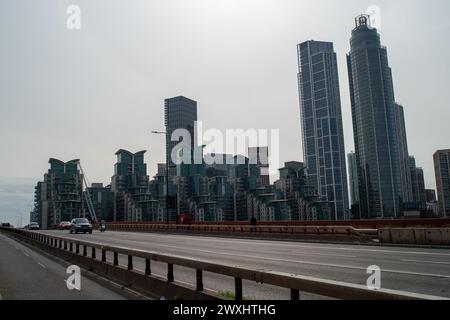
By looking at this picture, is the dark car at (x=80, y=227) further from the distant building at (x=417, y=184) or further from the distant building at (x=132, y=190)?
the distant building at (x=417, y=184)

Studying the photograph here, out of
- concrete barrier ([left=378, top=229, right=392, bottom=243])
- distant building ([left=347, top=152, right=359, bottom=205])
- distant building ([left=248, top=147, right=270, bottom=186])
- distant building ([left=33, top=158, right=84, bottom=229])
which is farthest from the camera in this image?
distant building ([left=347, top=152, right=359, bottom=205])

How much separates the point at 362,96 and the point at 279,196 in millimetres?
61964

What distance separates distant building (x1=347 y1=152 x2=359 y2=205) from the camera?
538 ft

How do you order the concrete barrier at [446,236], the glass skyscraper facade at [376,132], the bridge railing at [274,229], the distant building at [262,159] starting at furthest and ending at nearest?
the glass skyscraper facade at [376,132], the distant building at [262,159], the bridge railing at [274,229], the concrete barrier at [446,236]

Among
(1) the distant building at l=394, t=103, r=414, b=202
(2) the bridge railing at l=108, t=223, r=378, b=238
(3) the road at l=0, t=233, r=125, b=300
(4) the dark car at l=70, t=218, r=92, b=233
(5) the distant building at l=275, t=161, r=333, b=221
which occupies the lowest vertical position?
(3) the road at l=0, t=233, r=125, b=300

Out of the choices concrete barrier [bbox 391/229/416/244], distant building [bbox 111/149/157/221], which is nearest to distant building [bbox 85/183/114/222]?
distant building [bbox 111/149/157/221]

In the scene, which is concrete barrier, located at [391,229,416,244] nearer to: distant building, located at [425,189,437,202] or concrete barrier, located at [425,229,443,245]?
concrete barrier, located at [425,229,443,245]

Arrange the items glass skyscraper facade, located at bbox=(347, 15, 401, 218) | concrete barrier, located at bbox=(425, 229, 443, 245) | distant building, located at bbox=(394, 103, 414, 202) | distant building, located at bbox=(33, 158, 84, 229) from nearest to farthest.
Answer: concrete barrier, located at bbox=(425, 229, 443, 245)
distant building, located at bbox=(33, 158, 84, 229)
glass skyscraper facade, located at bbox=(347, 15, 401, 218)
distant building, located at bbox=(394, 103, 414, 202)

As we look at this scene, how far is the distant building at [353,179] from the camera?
16388 centimetres

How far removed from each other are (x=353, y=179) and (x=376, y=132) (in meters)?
26.5

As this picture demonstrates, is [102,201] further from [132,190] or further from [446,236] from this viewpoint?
[446,236]

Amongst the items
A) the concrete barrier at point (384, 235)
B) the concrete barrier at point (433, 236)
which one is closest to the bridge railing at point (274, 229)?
the concrete barrier at point (384, 235)

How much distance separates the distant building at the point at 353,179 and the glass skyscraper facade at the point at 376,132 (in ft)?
6.12

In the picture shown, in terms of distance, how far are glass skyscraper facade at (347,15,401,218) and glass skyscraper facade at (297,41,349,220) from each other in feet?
27.3
